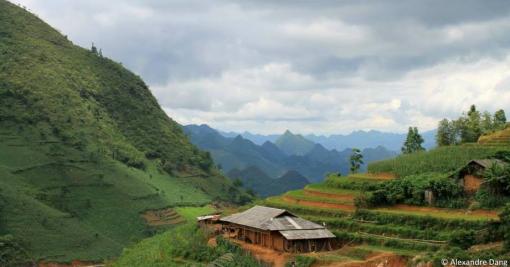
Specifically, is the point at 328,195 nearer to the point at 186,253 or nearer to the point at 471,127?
the point at 186,253

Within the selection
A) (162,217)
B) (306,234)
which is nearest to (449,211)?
(306,234)

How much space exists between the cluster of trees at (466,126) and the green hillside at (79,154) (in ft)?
126

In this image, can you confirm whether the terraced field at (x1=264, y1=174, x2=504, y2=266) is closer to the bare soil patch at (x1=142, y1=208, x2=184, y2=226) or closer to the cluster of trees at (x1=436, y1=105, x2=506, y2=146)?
the cluster of trees at (x1=436, y1=105, x2=506, y2=146)

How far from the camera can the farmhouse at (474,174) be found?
3909 cm

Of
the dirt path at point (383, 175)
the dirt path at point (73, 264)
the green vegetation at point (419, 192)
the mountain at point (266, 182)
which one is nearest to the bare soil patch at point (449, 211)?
the green vegetation at point (419, 192)

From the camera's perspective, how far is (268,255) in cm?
3747

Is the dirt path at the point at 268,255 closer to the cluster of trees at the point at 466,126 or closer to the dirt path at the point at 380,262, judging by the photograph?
the dirt path at the point at 380,262

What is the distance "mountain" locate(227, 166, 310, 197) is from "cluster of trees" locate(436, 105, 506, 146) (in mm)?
115313

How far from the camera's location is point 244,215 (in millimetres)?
43031

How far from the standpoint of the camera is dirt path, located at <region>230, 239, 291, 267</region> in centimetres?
3603

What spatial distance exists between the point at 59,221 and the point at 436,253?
49.9 m

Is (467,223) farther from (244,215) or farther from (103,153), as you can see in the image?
(103,153)

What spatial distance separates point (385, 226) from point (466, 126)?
104 feet

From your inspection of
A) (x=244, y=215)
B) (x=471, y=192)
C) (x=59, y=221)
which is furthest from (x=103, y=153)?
(x=471, y=192)
